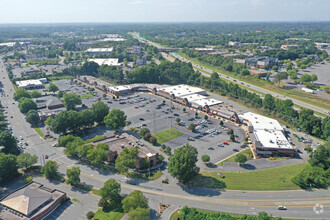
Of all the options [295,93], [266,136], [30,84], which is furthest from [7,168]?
[295,93]

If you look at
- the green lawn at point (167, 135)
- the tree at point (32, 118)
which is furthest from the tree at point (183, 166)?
the tree at point (32, 118)

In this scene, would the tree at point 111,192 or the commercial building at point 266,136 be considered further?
the commercial building at point 266,136

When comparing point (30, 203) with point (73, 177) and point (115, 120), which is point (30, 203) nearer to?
point (73, 177)

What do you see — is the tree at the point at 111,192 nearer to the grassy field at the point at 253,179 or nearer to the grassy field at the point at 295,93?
the grassy field at the point at 253,179

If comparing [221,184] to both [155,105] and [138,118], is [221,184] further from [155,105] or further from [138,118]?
[155,105]

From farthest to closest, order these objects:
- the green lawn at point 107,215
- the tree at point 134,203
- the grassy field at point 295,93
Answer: the grassy field at point 295,93 < the green lawn at point 107,215 < the tree at point 134,203

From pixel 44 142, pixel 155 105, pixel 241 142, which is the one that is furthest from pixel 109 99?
pixel 241 142
